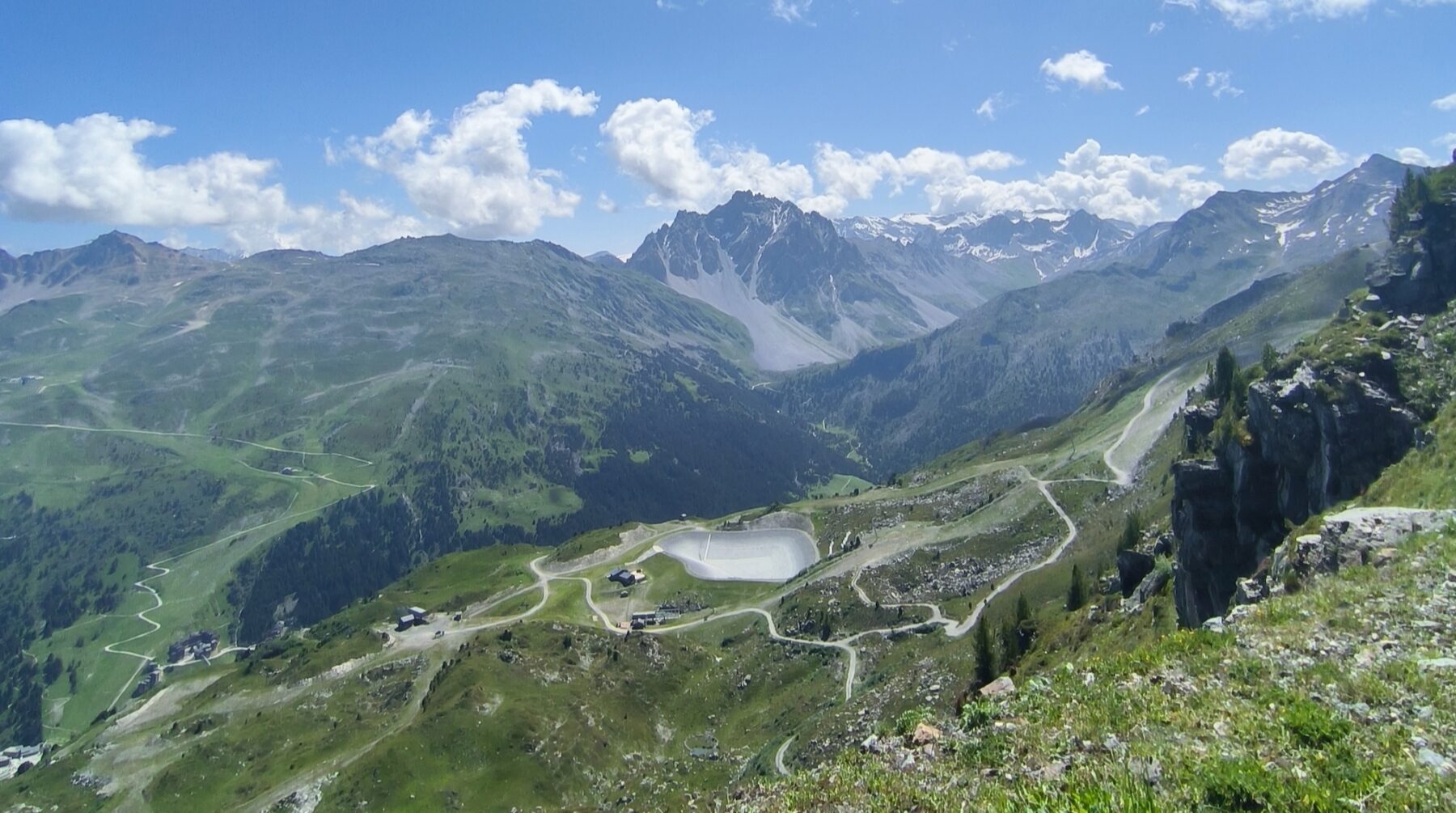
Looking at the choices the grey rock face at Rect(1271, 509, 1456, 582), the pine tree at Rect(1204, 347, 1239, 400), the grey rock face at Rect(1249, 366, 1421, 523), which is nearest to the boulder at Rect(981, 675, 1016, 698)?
the grey rock face at Rect(1271, 509, 1456, 582)

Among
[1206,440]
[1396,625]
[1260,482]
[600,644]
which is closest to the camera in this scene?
[1396,625]

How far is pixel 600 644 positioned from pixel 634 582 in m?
29.7

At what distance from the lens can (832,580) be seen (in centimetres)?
Answer: 12400

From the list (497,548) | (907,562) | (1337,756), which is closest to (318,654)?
(497,548)

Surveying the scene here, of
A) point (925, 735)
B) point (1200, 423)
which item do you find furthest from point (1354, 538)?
point (1200, 423)

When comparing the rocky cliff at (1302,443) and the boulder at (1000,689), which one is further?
the rocky cliff at (1302,443)

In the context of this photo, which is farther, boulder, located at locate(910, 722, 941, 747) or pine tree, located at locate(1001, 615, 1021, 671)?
pine tree, located at locate(1001, 615, 1021, 671)

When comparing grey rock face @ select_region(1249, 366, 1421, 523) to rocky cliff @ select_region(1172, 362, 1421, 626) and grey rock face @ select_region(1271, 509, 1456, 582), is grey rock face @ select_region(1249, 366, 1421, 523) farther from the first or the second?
grey rock face @ select_region(1271, 509, 1456, 582)

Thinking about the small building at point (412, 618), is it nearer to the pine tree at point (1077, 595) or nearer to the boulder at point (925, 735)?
the pine tree at point (1077, 595)

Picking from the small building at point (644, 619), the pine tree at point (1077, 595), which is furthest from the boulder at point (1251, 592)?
the small building at point (644, 619)

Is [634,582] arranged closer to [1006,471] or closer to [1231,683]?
[1006,471]

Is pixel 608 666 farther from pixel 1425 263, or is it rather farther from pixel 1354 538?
pixel 1425 263

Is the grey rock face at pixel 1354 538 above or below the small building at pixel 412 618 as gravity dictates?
above

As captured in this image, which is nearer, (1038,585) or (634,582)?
(1038,585)
